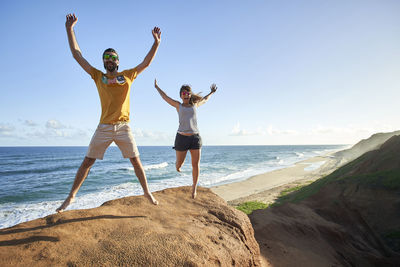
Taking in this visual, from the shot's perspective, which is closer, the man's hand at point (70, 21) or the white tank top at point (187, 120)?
the man's hand at point (70, 21)

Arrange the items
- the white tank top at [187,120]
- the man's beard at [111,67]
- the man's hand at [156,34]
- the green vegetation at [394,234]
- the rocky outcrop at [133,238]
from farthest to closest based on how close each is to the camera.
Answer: the green vegetation at [394,234] → the white tank top at [187,120] → the man's hand at [156,34] → the man's beard at [111,67] → the rocky outcrop at [133,238]

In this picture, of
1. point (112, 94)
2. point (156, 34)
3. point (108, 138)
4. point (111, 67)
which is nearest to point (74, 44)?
point (111, 67)

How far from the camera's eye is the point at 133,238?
8.63 feet

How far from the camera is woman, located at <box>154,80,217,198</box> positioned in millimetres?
4289

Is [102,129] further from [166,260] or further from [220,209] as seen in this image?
[220,209]

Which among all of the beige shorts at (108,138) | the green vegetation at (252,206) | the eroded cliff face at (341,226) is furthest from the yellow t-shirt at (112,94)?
the green vegetation at (252,206)

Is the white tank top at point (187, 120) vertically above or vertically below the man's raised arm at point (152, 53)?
below

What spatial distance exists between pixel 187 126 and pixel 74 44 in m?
2.24

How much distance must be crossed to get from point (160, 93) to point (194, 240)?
2.84m

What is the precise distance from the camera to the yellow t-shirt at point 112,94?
3.10 m

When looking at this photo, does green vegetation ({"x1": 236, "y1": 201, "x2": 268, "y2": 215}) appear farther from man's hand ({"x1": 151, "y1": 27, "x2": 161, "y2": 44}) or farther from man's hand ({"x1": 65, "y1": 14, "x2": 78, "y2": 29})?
man's hand ({"x1": 65, "y1": 14, "x2": 78, "y2": 29})

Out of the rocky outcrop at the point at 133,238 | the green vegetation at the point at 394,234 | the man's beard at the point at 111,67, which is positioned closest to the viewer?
the rocky outcrop at the point at 133,238

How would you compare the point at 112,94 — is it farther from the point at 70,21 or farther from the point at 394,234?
the point at 394,234

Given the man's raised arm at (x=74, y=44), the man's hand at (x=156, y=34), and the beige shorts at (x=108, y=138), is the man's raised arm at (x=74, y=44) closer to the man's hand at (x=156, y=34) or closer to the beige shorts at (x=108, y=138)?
the beige shorts at (x=108, y=138)
